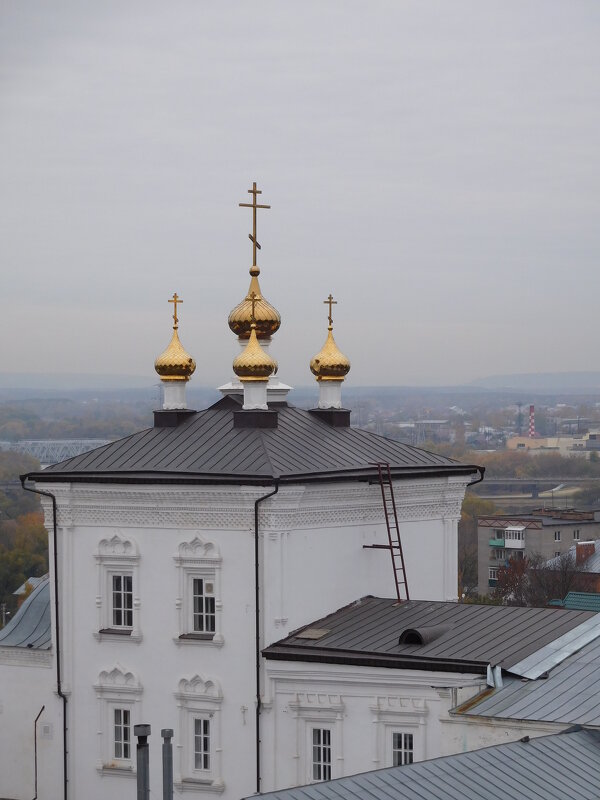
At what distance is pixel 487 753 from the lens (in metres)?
15.6

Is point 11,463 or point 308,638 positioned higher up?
point 308,638

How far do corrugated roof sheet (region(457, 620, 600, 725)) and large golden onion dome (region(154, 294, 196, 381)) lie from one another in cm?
725

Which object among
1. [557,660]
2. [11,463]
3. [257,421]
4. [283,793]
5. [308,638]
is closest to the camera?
[283,793]

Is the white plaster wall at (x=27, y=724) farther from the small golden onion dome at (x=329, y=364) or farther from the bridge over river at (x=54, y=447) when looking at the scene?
the bridge over river at (x=54, y=447)

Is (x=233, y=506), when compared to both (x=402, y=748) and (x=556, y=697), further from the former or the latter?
(x=556, y=697)

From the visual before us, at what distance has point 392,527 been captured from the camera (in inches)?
869

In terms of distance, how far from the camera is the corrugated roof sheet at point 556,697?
17359 millimetres

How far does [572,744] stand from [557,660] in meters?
2.47

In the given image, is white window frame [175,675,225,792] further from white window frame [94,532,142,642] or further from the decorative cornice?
the decorative cornice

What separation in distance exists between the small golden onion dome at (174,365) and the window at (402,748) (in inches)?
257

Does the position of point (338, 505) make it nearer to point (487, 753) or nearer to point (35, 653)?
point (35, 653)

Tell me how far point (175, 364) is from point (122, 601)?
12.1 feet

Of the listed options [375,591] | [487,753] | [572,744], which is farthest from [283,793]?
[375,591]

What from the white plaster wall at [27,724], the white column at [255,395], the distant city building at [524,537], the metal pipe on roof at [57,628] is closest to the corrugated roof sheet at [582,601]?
the white column at [255,395]
